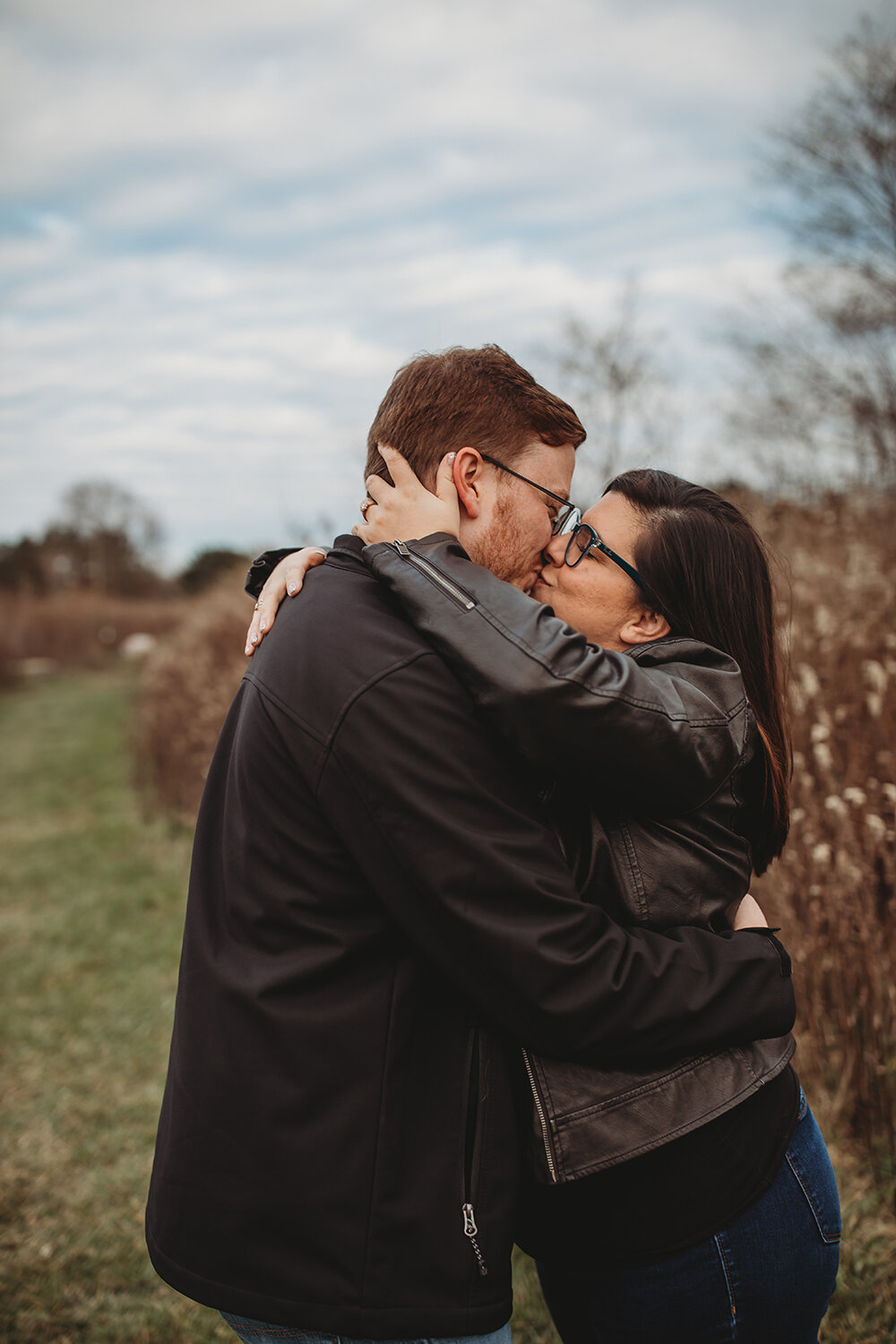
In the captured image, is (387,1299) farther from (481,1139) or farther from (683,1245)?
(683,1245)

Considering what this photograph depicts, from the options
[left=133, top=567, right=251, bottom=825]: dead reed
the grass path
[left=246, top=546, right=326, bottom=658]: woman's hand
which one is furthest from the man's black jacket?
[left=133, top=567, right=251, bottom=825]: dead reed

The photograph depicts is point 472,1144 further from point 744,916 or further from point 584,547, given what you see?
point 584,547

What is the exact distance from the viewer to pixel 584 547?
1.97 m

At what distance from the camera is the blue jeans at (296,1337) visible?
4.44 feet

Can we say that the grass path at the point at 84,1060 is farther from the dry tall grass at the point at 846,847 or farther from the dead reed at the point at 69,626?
the dead reed at the point at 69,626

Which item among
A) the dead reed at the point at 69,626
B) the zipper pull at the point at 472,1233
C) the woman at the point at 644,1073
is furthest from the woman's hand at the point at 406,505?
the dead reed at the point at 69,626

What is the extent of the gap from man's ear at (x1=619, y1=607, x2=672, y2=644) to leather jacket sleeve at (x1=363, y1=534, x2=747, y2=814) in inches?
14.6

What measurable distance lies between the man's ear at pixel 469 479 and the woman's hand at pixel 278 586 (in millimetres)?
300

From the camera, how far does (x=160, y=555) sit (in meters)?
62.8

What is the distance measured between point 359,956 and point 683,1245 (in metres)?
0.72

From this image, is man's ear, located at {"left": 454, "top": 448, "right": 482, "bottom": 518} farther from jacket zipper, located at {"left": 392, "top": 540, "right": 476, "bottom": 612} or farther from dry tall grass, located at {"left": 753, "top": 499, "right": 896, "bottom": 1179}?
dry tall grass, located at {"left": 753, "top": 499, "right": 896, "bottom": 1179}

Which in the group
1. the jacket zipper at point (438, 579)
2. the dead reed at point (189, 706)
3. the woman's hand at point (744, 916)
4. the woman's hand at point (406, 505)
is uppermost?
the woman's hand at point (406, 505)

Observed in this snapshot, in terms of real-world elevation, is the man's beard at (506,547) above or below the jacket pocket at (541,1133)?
above

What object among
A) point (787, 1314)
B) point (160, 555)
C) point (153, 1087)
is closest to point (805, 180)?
point (153, 1087)
